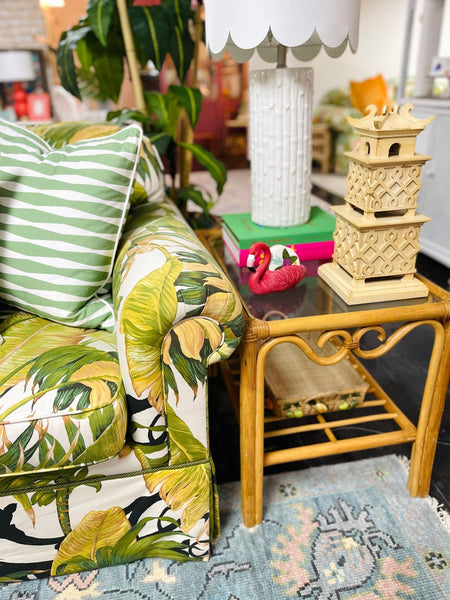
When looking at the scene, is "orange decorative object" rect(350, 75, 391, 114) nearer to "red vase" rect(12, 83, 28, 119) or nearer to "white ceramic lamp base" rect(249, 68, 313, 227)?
"red vase" rect(12, 83, 28, 119)

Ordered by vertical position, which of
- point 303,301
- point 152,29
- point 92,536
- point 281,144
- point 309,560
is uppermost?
point 152,29

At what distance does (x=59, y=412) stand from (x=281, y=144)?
2.59 feet

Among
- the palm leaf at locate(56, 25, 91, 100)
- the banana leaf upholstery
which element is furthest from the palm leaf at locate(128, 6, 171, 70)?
the banana leaf upholstery

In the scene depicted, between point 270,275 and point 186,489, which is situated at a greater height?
point 270,275

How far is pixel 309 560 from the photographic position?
1.05 meters

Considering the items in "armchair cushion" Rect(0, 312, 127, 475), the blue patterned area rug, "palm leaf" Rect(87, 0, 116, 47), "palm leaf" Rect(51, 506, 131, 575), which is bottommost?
the blue patterned area rug

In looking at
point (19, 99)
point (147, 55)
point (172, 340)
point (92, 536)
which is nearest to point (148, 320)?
point (172, 340)

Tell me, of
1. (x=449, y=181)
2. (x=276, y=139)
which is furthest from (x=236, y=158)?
(x=276, y=139)

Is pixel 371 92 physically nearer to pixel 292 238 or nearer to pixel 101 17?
pixel 101 17

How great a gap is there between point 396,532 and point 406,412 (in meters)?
0.46

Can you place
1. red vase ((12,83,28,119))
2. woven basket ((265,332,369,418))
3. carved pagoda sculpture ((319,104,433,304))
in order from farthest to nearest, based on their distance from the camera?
red vase ((12,83,28,119)) → woven basket ((265,332,369,418)) → carved pagoda sculpture ((319,104,433,304))

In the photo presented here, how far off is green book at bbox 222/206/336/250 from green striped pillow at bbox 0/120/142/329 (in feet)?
0.98

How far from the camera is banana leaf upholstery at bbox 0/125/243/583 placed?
868mm

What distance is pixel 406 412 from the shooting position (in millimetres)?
1490
